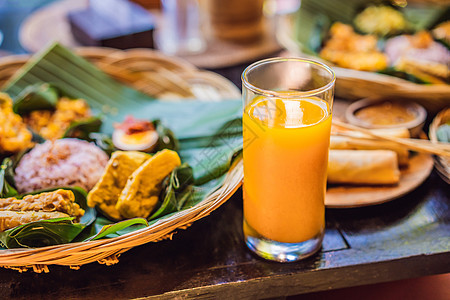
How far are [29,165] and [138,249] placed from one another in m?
0.39

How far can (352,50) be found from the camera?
195cm

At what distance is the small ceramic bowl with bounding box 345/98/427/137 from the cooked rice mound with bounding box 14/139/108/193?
770 millimetres

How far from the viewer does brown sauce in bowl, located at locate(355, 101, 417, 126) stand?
4.77 ft

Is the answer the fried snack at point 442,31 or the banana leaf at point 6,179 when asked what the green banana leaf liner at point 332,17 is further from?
the banana leaf at point 6,179

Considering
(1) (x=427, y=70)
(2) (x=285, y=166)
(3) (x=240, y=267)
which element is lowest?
(3) (x=240, y=267)

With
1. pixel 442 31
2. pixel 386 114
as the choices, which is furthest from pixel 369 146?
pixel 442 31

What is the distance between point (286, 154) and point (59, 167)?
633mm

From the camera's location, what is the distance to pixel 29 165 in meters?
1.22

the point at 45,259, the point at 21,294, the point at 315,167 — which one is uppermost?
the point at 315,167

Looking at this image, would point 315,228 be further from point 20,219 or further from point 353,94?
point 353,94

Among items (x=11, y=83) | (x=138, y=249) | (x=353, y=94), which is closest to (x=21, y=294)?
(x=138, y=249)

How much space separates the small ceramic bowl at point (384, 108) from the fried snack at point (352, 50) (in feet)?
0.90

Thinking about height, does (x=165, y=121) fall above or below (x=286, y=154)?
below

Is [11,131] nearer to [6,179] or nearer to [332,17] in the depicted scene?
[6,179]
